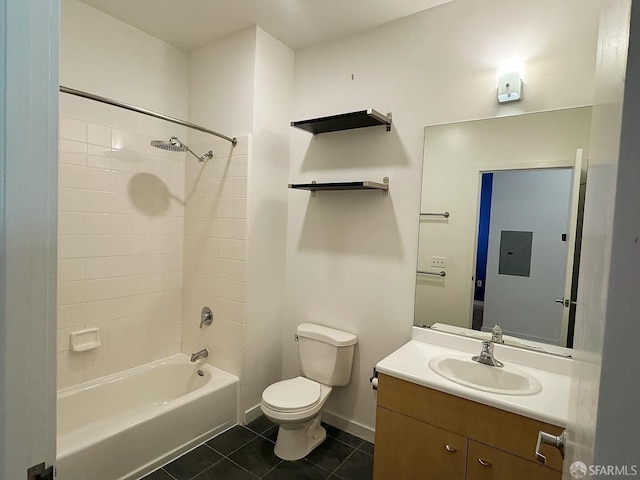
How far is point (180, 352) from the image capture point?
9.42 ft

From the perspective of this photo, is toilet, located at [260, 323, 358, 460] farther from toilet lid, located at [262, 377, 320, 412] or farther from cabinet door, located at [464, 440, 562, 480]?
cabinet door, located at [464, 440, 562, 480]

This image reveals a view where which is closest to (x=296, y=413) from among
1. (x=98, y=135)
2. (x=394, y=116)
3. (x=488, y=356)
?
(x=488, y=356)

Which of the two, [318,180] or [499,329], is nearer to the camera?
[499,329]

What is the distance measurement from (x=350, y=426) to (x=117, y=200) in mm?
2289

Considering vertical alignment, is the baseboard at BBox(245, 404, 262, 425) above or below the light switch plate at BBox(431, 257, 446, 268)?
below

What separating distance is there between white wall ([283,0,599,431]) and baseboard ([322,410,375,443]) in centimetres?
3

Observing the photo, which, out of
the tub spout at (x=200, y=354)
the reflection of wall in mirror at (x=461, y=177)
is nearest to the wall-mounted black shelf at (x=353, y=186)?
the reflection of wall in mirror at (x=461, y=177)

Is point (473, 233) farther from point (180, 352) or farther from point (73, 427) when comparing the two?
point (73, 427)

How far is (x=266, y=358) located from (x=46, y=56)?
7.98 ft

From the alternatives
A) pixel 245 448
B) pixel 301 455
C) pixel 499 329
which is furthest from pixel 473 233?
pixel 245 448

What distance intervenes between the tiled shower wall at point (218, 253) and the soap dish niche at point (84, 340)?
0.66 meters

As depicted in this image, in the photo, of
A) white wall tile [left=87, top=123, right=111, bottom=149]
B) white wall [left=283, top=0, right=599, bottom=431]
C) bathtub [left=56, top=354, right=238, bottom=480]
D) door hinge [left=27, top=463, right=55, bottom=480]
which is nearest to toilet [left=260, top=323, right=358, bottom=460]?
white wall [left=283, top=0, right=599, bottom=431]

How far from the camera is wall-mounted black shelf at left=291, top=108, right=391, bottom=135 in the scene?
6.77ft

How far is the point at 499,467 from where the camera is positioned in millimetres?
1411
